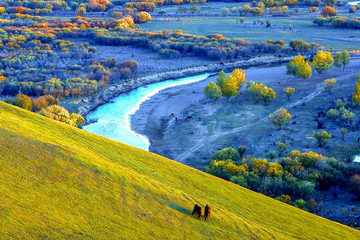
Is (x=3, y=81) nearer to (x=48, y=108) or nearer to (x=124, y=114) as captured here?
(x=48, y=108)

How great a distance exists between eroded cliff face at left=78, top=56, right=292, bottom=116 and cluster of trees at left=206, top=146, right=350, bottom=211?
34.4 metres

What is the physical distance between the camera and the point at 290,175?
4344 centimetres

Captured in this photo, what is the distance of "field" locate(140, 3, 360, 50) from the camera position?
121438mm

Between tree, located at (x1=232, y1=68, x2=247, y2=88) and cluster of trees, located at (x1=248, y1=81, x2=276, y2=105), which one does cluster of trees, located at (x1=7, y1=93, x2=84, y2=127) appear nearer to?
cluster of trees, located at (x1=248, y1=81, x2=276, y2=105)

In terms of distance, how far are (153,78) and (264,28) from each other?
60950mm

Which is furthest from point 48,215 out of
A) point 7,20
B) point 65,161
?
point 7,20

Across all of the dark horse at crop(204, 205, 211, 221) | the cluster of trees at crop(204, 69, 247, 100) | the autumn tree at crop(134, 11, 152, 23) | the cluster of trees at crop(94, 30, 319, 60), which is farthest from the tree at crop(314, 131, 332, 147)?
the autumn tree at crop(134, 11, 152, 23)

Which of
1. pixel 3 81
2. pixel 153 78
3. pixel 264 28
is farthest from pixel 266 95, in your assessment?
pixel 264 28

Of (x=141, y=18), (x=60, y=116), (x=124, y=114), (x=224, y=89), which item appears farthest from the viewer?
(x=141, y=18)

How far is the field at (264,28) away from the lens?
12144 cm

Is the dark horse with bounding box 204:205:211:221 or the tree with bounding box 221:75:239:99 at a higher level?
the dark horse with bounding box 204:205:211:221

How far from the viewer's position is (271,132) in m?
59.0

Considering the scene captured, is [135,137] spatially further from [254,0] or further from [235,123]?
[254,0]

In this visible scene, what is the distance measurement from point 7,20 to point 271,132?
11951 centimetres
